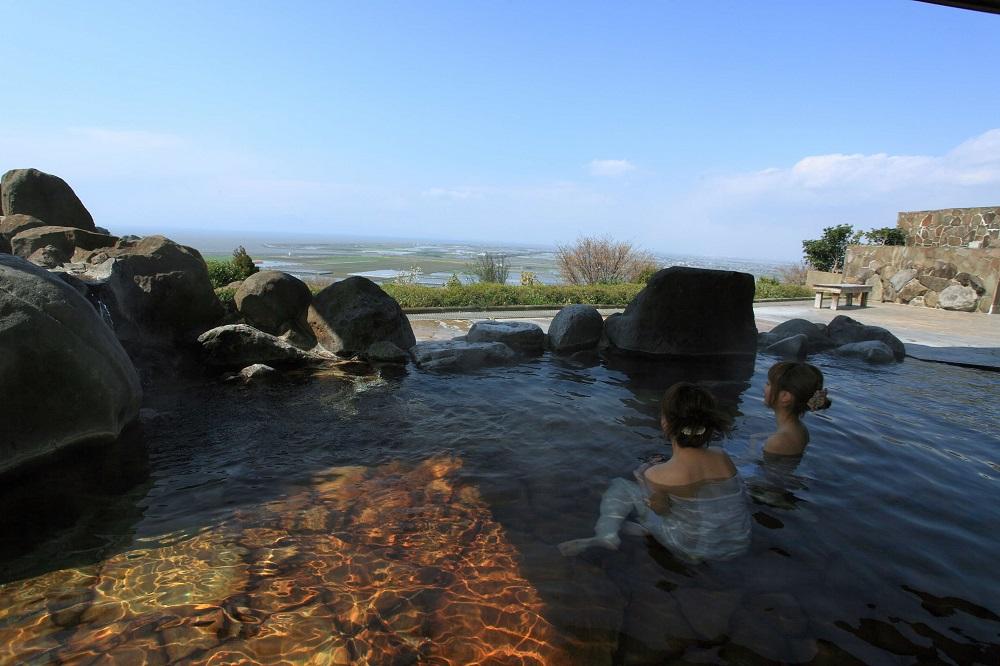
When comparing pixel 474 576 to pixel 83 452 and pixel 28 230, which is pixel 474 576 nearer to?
pixel 83 452

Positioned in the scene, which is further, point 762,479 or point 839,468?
point 839,468

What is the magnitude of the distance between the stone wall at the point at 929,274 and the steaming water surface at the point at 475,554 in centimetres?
1422

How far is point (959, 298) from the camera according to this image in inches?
643

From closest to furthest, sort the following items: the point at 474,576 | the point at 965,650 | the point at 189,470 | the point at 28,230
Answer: the point at 965,650 → the point at 474,576 → the point at 189,470 → the point at 28,230

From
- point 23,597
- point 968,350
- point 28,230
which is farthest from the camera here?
point 968,350

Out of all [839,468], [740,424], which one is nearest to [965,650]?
[839,468]

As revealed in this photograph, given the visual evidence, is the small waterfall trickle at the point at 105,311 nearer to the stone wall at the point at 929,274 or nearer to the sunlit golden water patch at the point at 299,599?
the sunlit golden water patch at the point at 299,599

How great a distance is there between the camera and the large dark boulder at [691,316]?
9359mm

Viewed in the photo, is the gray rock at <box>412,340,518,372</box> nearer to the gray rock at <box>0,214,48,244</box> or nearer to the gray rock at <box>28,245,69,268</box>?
the gray rock at <box>28,245,69,268</box>

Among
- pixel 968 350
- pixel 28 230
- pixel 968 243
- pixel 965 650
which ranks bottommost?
pixel 965 650

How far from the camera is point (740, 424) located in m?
6.07

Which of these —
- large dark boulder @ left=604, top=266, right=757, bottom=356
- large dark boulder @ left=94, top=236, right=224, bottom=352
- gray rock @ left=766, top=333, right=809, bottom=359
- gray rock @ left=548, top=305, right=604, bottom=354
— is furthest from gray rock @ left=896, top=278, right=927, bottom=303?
large dark boulder @ left=94, top=236, right=224, bottom=352

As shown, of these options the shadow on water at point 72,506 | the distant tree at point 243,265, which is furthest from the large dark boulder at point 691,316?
the distant tree at point 243,265

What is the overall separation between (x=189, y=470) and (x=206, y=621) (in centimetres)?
216
